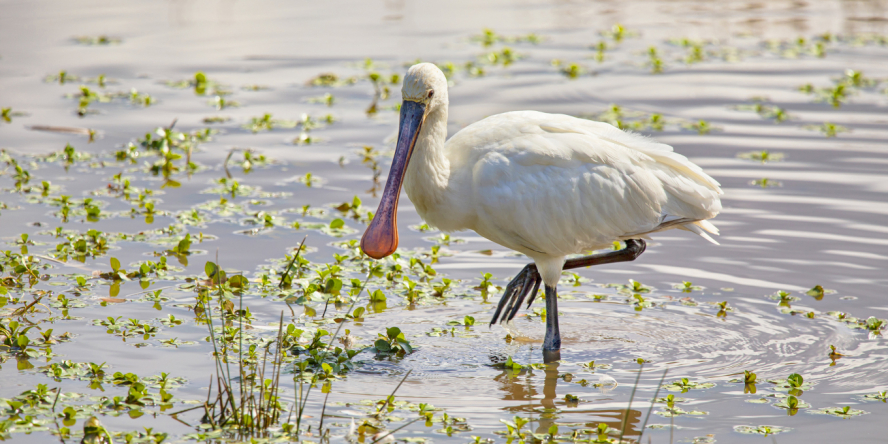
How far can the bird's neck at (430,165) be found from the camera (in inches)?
223

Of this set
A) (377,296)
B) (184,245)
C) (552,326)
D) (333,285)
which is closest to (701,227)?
(552,326)

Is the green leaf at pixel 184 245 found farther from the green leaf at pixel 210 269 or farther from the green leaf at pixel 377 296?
the green leaf at pixel 377 296

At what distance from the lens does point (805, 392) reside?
17.7 ft

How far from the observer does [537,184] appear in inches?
228

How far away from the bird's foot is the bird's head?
895 mm

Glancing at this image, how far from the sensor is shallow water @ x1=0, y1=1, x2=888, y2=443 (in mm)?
5395

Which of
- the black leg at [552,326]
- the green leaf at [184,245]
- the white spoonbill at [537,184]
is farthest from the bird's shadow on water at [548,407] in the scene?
the green leaf at [184,245]

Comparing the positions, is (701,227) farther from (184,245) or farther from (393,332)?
(184,245)

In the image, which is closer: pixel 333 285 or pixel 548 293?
→ pixel 548 293

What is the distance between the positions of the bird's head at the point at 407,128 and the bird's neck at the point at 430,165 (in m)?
0.04

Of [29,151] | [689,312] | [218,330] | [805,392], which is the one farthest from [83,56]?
[805,392]

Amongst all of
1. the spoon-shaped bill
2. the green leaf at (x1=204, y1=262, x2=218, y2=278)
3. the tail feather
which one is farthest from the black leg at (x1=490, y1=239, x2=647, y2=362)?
the green leaf at (x1=204, y1=262, x2=218, y2=278)

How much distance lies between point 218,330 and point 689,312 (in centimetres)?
306

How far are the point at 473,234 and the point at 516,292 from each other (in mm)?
1803
